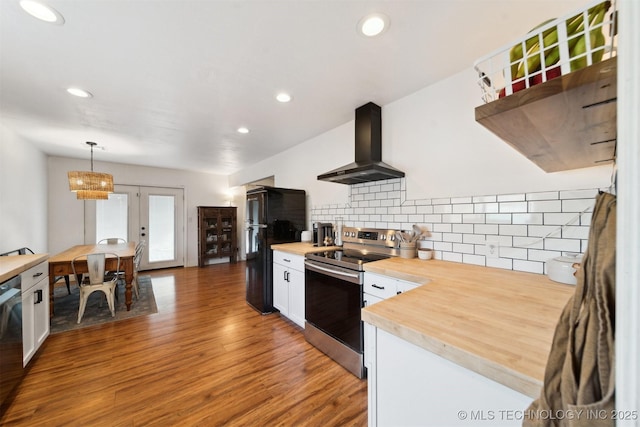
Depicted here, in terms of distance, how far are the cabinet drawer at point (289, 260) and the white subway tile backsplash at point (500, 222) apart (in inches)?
35.0

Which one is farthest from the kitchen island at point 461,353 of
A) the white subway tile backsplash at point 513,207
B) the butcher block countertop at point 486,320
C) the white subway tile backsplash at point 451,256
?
the white subway tile backsplash at point 451,256

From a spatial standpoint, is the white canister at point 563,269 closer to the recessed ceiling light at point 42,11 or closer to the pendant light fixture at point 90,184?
the recessed ceiling light at point 42,11

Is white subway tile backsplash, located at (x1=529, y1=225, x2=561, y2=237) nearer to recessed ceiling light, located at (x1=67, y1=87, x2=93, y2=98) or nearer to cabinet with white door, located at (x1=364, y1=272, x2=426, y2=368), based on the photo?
cabinet with white door, located at (x1=364, y1=272, x2=426, y2=368)

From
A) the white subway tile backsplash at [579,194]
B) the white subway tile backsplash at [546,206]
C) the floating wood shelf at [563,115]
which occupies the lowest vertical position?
the white subway tile backsplash at [546,206]

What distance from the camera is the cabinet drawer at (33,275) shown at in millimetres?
1864

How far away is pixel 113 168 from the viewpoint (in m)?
5.09

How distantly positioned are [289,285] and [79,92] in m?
2.65

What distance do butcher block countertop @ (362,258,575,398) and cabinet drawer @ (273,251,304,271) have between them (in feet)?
4.38

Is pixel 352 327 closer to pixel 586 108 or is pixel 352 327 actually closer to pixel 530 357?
pixel 530 357

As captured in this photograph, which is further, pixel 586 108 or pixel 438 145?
pixel 438 145

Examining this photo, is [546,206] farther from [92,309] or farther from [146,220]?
[146,220]

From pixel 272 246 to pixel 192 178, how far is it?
14.1ft

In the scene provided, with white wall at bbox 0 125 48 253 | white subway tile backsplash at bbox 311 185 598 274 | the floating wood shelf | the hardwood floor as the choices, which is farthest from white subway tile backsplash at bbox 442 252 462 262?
white wall at bbox 0 125 48 253

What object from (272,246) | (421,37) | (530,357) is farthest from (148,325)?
(421,37)
